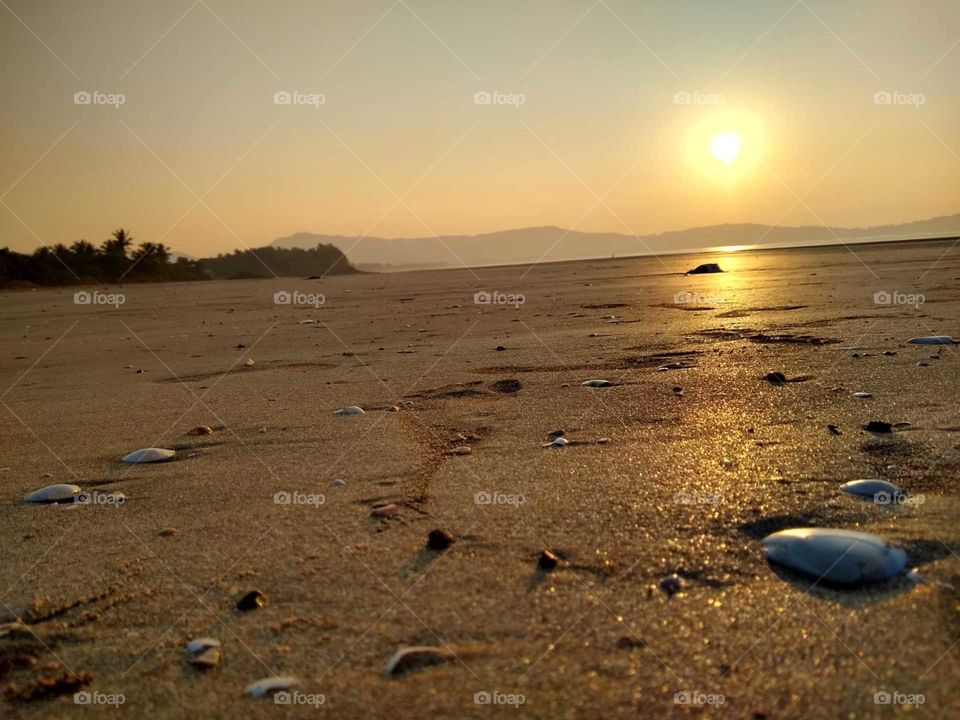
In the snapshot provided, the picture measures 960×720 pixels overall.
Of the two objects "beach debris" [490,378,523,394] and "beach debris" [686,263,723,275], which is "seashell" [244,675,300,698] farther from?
"beach debris" [686,263,723,275]

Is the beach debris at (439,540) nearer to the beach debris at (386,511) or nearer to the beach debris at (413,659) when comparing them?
the beach debris at (386,511)

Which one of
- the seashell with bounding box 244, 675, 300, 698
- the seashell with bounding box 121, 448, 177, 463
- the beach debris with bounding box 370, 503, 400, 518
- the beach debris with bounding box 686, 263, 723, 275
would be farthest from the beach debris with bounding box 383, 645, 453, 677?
the beach debris with bounding box 686, 263, 723, 275

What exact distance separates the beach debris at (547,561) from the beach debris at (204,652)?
0.78 metres

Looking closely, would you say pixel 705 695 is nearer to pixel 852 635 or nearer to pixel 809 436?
pixel 852 635

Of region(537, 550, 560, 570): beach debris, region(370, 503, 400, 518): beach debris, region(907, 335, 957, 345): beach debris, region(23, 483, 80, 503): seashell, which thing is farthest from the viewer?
region(907, 335, 957, 345): beach debris

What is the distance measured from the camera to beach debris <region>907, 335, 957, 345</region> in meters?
4.70

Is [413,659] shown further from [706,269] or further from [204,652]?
[706,269]

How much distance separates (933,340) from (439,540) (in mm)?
4052

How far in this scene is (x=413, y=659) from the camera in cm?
153

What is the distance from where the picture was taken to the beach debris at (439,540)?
6.75ft

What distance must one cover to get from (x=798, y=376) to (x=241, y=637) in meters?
3.32

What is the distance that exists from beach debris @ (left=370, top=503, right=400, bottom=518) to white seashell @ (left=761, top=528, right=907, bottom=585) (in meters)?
1.08

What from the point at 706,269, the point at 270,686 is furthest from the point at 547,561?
the point at 706,269

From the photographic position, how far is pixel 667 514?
2.19 metres
